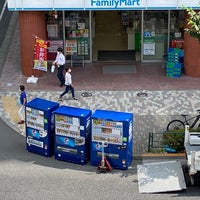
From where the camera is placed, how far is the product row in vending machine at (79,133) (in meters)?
17.6

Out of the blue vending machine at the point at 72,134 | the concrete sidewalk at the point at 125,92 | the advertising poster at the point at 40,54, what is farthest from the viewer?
the advertising poster at the point at 40,54

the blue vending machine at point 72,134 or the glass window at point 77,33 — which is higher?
the glass window at point 77,33

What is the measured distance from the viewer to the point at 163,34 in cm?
2666

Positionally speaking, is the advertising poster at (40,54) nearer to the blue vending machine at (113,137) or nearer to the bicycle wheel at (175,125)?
the bicycle wheel at (175,125)

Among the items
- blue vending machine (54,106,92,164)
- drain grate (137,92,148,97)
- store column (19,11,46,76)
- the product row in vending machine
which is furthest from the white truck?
store column (19,11,46,76)

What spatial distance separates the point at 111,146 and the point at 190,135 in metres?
2.28

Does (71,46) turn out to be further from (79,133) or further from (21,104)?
(79,133)

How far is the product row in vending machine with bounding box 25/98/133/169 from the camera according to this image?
17.6 metres

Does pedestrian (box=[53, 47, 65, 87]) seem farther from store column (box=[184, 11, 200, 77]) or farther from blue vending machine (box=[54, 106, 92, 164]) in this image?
blue vending machine (box=[54, 106, 92, 164])

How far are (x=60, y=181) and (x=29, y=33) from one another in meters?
9.02

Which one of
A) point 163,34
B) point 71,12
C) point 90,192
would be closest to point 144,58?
point 163,34

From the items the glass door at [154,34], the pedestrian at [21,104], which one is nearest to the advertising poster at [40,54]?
the pedestrian at [21,104]

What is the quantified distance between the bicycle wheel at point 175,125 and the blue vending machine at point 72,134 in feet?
10.4

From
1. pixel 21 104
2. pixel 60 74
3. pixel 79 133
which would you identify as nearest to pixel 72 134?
pixel 79 133
